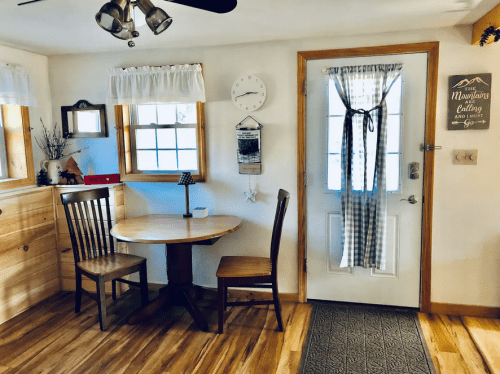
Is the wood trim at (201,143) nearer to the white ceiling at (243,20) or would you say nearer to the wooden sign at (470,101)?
the white ceiling at (243,20)

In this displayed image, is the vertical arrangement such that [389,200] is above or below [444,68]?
below

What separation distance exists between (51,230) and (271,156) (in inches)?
81.6

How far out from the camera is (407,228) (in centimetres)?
310

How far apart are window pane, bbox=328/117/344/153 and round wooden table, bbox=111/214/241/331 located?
0.96 m

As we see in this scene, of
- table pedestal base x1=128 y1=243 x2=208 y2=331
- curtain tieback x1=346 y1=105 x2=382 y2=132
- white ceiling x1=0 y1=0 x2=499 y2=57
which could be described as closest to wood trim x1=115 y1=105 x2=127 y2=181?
white ceiling x1=0 y1=0 x2=499 y2=57

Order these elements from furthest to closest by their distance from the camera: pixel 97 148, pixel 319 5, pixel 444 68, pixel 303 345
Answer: pixel 97 148, pixel 444 68, pixel 303 345, pixel 319 5

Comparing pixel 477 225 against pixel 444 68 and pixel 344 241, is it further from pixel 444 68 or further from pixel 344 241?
pixel 444 68

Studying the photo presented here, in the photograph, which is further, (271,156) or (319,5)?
(271,156)

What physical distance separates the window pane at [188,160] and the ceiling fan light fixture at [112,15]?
6.08 feet

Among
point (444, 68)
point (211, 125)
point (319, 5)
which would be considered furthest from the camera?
point (211, 125)

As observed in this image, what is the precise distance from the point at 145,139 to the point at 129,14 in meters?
1.96

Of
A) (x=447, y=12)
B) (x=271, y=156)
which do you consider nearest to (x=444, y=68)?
(x=447, y=12)

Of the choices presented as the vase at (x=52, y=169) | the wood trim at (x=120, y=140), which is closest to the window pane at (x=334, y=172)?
the wood trim at (x=120, y=140)

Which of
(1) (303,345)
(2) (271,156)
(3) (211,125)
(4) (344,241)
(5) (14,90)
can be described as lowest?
(1) (303,345)
